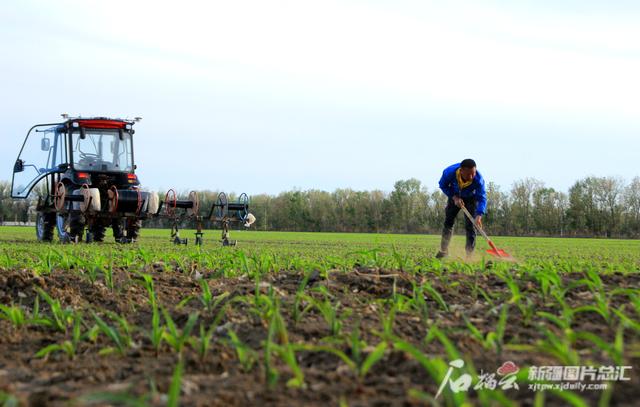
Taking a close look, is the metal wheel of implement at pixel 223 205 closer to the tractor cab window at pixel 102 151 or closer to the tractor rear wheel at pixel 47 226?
the tractor cab window at pixel 102 151

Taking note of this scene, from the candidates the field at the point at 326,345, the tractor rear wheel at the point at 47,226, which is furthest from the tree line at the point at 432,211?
the field at the point at 326,345

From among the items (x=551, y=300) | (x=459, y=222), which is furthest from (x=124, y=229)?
(x=459, y=222)

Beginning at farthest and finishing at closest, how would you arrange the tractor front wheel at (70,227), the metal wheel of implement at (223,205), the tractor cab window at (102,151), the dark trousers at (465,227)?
the metal wheel of implement at (223,205)
the tractor cab window at (102,151)
the tractor front wheel at (70,227)
the dark trousers at (465,227)

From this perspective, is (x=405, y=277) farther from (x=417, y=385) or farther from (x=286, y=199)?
(x=286, y=199)

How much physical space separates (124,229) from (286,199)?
58925mm

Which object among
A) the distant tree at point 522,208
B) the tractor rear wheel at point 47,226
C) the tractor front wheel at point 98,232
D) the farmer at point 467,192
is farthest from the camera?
the distant tree at point 522,208

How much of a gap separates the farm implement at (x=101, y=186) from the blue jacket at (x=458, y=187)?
619 cm

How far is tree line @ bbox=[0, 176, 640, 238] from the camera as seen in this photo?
62000mm

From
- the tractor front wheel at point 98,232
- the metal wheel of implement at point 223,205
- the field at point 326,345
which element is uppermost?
the metal wheel of implement at point 223,205

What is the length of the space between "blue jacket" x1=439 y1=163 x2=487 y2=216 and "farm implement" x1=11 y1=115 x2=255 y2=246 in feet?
20.3

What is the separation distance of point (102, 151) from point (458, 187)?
31.1 ft

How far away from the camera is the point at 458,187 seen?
437 inches

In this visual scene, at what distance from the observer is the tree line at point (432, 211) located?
62000 millimetres

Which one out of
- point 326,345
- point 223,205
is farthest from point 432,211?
point 326,345
